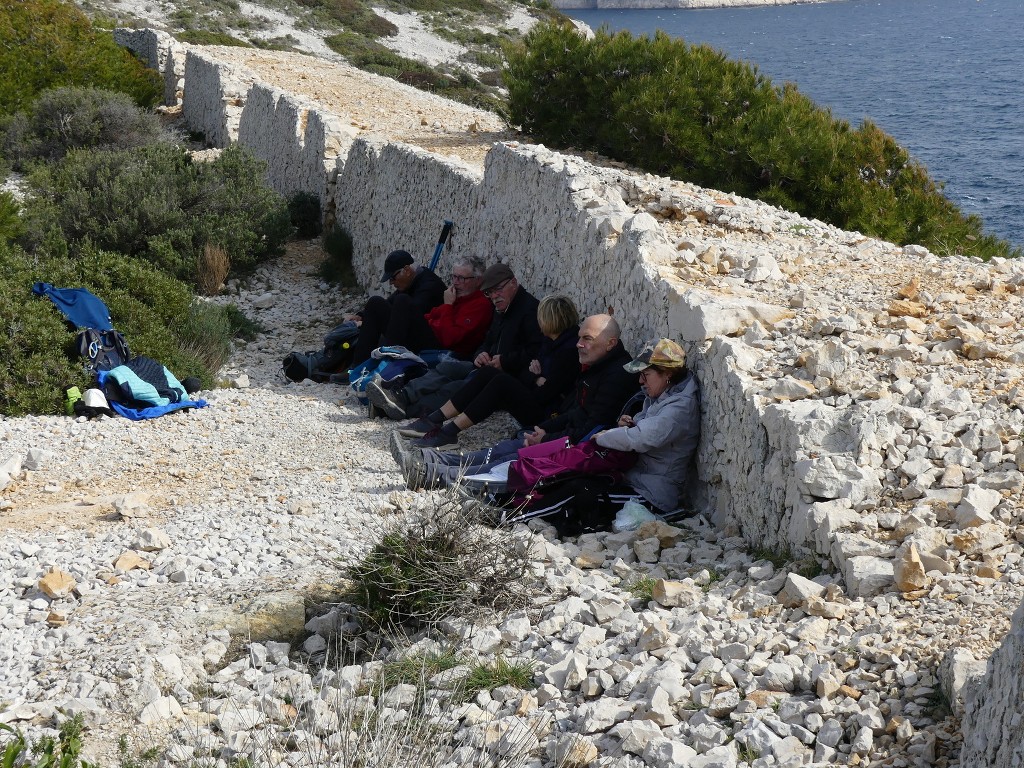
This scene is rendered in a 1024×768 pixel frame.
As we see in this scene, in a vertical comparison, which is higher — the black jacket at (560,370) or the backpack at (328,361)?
the black jacket at (560,370)

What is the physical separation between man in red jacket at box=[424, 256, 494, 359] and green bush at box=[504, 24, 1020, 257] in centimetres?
458

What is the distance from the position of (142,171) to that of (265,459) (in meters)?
7.62

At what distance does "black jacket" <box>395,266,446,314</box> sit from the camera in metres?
8.66

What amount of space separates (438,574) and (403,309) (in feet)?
14.8

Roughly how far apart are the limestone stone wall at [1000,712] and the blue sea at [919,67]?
12.4 m

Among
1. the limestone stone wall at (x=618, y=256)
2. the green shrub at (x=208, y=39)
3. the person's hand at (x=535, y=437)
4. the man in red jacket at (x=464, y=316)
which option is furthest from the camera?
the green shrub at (x=208, y=39)

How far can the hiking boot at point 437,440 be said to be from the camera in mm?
6738

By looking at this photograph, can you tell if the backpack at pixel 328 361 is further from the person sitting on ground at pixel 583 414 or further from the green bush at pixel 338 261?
the green bush at pixel 338 261

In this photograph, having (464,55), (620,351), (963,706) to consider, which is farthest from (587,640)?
(464,55)

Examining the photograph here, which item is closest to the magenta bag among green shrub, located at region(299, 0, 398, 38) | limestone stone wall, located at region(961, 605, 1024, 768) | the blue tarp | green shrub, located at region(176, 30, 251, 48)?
limestone stone wall, located at region(961, 605, 1024, 768)

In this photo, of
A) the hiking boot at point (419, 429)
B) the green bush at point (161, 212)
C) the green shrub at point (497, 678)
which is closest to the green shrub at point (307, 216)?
the green bush at point (161, 212)

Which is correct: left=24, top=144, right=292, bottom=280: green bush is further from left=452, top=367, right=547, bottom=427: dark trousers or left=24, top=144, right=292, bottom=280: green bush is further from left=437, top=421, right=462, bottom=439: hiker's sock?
left=452, top=367, right=547, bottom=427: dark trousers

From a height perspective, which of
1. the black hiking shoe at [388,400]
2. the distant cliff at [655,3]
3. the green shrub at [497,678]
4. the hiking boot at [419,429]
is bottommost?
the black hiking shoe at [388,400]

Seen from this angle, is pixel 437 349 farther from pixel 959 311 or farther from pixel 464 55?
pixel 464 55
